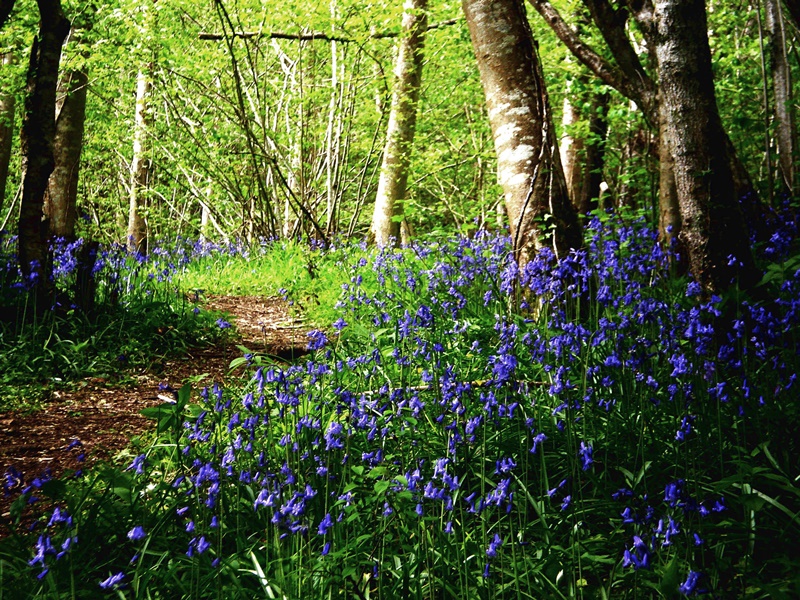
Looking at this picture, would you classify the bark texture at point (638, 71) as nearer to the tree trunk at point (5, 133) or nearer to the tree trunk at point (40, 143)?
the tree trunk at point (40, 143)

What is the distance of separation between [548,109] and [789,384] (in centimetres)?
271

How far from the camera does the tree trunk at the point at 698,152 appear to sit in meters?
3.68

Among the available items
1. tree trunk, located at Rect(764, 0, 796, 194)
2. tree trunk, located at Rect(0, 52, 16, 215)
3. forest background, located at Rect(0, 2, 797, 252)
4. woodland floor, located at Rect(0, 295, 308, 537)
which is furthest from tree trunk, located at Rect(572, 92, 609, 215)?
tree trunk, located at Rect(0, 52, 16, 215)

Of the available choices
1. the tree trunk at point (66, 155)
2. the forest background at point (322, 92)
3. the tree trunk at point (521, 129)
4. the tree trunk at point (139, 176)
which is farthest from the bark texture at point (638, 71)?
the tree trunk at point (139, 176)

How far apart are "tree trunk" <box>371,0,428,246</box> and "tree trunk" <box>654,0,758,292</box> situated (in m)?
5.45

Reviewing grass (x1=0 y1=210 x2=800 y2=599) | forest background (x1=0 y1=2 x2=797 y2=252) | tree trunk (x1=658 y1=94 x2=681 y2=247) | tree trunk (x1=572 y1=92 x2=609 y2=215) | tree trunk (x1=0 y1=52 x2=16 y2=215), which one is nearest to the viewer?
grass (x1=0 y1=210 x2=800 y2=599)

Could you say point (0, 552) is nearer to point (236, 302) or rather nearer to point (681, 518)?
point (681, 518)

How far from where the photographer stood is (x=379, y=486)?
1.92 m

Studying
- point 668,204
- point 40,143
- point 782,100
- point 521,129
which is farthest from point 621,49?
point 40,143

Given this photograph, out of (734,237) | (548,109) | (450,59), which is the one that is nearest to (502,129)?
(548,109)

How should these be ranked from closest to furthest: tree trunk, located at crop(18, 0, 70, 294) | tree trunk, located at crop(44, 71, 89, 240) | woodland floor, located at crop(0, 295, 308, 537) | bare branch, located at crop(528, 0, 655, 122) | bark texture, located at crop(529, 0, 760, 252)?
woodland floor, located at crop(0, 295, 308, 537)
bark texture, located at crop(529, 0, 760, 252)
tree trunk, located at crop(18, 0, 70, 294)
bare branch, located at crop(528, 0, 655, 122)
tree trunk, located at crop(44, 71, 89, 240)

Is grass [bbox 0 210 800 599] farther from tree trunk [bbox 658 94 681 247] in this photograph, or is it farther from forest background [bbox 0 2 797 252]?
forest background [bbox 0 2 797 252]

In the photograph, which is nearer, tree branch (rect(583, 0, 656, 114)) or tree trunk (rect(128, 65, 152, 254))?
tree branch (rect(583, 0, 656, 114))

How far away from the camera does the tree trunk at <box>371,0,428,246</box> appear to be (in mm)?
9238
